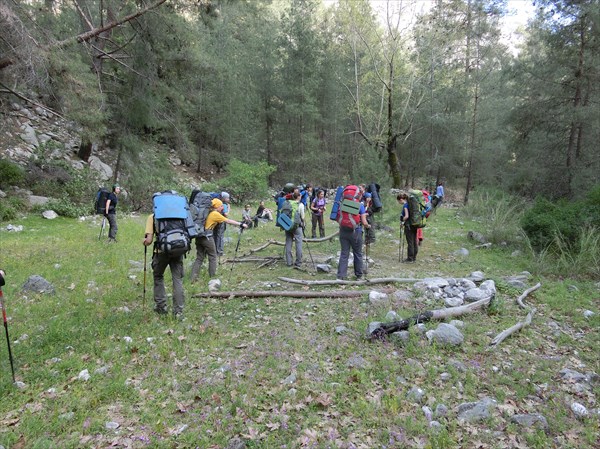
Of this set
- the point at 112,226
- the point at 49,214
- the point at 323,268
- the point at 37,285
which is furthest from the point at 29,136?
the point at 323,268

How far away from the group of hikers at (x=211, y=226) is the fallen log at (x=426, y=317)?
2.32m

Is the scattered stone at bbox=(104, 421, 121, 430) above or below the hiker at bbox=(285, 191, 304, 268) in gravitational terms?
below

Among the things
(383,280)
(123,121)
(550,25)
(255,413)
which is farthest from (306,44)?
(255,413)

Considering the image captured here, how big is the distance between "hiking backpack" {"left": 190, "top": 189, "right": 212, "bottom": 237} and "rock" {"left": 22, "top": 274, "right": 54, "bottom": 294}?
2.82 meters

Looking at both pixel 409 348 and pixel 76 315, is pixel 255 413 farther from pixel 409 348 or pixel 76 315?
pixel 76 315

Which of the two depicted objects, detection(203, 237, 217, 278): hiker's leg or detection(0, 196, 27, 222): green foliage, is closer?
detection(203, 237, 217, 278): hiker's leg

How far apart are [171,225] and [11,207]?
453 inches

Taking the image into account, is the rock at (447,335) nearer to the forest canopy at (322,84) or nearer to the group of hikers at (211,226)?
the group of hikers at (211,226)

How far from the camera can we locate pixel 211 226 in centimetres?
719

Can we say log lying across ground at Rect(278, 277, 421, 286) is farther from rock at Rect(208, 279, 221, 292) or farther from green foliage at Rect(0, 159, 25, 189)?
green foliage at Rect(0, 159, 25, 189)

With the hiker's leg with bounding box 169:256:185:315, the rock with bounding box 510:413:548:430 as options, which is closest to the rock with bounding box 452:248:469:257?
the rock with bounding box 510:413:548:430

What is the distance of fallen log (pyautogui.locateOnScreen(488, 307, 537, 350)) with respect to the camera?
4536 millimetres

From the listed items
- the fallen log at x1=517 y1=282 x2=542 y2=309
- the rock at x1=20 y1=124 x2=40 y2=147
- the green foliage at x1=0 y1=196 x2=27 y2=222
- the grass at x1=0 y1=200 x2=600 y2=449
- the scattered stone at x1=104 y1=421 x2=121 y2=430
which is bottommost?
the scattered stone at x1=104 y1=421 x2=121 y2=430

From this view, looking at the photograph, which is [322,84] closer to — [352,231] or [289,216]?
[289,216]
